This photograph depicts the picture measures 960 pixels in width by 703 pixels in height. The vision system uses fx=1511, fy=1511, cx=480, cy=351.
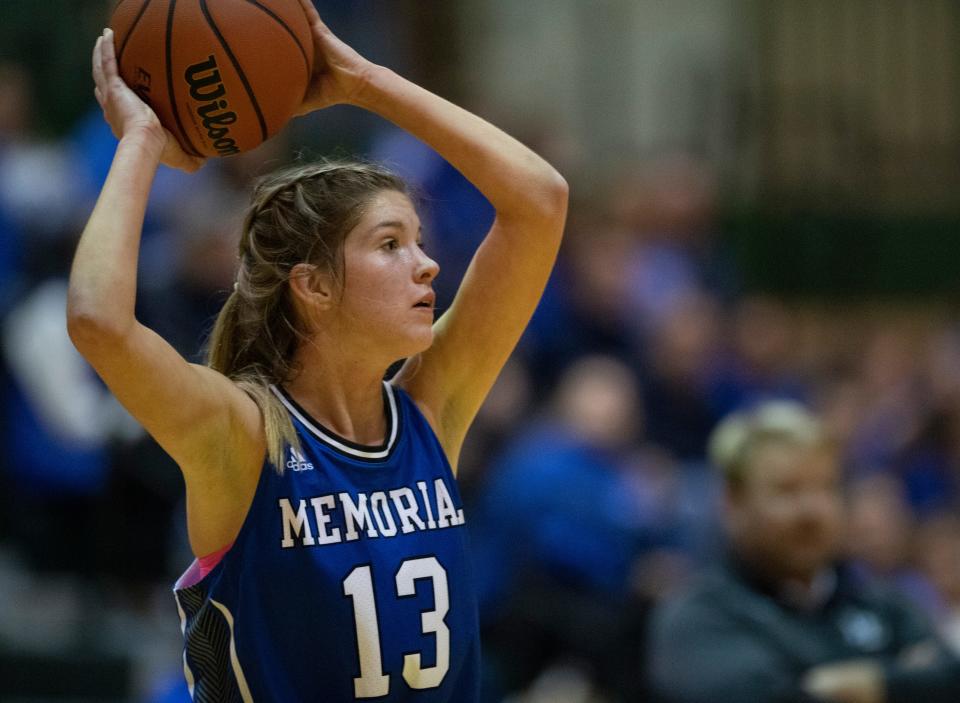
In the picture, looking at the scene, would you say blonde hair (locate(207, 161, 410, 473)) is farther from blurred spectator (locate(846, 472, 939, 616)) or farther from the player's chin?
blurred spectator (locate(846, 472, 939, 616))

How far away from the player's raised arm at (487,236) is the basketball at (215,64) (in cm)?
11

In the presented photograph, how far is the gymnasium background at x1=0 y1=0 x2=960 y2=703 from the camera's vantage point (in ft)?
23.0

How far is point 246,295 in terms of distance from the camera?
3209mm

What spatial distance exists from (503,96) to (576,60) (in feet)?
2.80

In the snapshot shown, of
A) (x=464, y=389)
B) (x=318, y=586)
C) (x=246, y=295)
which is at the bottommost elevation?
(x=318, y=586)

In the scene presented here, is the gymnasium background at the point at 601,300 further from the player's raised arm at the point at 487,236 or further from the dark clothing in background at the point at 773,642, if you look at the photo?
the dark clothing in background at the point at 773,642

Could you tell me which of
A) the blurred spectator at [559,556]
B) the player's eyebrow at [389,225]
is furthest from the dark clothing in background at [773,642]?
the blurred spectator at [559,556]

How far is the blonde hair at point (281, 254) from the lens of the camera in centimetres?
314

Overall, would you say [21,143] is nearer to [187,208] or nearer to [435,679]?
[187,208]

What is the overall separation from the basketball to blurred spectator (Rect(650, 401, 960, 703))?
2.09m

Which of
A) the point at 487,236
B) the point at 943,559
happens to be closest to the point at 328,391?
the point at 487,236

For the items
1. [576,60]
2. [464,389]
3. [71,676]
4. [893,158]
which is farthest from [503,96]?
[464,389]

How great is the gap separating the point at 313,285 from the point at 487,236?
44 centimetres

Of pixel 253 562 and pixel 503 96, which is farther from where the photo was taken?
pixel 503 96
